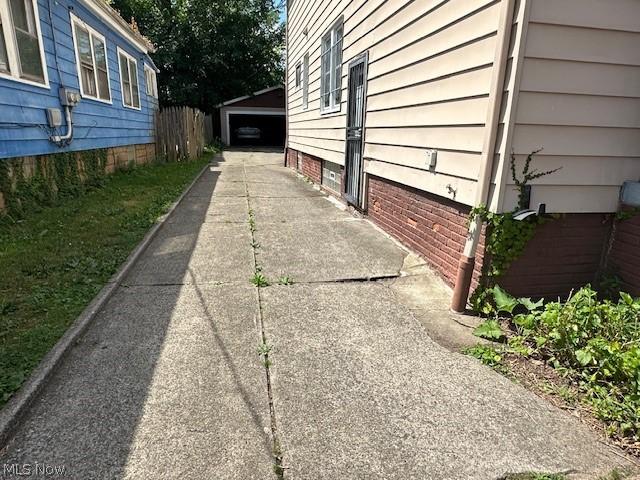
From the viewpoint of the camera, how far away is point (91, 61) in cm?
819

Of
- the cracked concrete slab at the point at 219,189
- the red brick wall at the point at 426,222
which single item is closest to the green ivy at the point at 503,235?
the red brick wall at the point at 426,222

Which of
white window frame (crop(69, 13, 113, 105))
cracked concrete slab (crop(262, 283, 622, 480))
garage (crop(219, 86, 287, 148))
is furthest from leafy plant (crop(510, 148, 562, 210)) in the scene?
garage (crop(219, 86, 287, 148))

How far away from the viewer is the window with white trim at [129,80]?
10.4 metres

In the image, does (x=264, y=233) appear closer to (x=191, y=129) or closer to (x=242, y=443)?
(x=242, y=443)

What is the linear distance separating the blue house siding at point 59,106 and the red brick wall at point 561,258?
619 cm

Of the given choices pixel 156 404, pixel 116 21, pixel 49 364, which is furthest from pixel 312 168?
pixel 156 404

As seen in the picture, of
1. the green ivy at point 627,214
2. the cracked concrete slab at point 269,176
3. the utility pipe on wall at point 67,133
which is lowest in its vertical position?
the cracked concrete slab at point 269,176

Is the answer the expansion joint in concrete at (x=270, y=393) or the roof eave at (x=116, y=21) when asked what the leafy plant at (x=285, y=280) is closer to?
the expansion joint in concrete at (x=270, y=393)

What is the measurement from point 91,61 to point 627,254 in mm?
9708

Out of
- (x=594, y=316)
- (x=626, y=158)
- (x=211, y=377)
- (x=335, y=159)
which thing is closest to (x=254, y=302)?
(x=211, y=377)

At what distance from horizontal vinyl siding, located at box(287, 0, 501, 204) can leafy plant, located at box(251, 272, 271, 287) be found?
6.25 feet

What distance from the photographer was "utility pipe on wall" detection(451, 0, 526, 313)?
2.76m

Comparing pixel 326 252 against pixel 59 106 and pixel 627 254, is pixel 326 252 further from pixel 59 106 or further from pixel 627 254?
pixel 59 106

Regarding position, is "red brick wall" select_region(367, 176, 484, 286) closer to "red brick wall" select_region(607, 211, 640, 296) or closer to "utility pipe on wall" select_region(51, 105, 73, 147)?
"red brick wall" select_region(607, 211, 640, 296)
